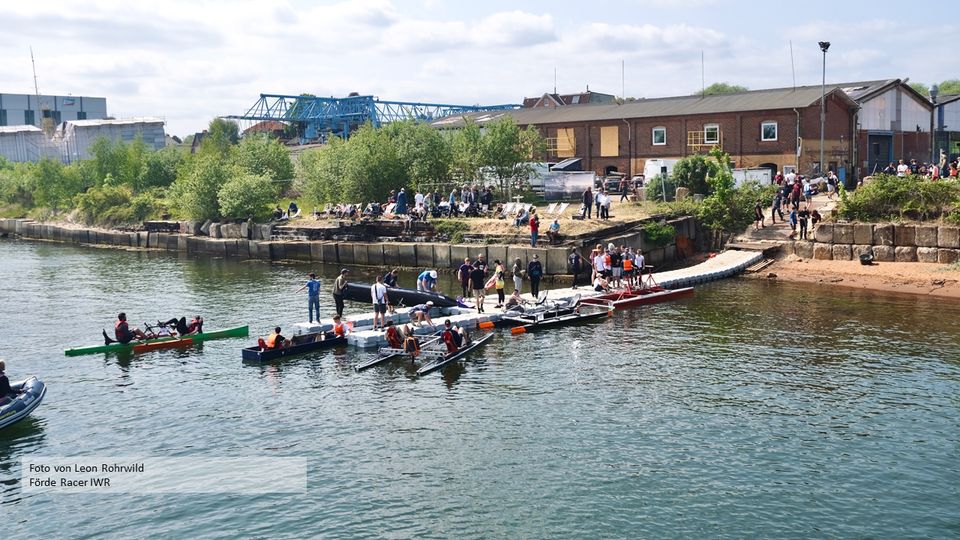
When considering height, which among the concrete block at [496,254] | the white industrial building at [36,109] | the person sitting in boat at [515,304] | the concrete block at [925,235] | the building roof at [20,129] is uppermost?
the white industrial building at [36,109]

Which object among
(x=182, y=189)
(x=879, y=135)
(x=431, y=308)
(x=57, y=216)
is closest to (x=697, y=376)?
(x=431, y=308)

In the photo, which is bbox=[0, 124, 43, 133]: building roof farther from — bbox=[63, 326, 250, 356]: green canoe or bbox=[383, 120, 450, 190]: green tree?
bbox=[63, 326, 250, 356]: green canoe

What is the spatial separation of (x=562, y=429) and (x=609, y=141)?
51.5 m

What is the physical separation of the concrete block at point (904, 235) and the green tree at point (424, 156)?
31.9 meters

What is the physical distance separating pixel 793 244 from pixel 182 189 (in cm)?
4922

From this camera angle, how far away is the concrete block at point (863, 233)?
1811 inches

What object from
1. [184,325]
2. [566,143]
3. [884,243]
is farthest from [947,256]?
[566,143]

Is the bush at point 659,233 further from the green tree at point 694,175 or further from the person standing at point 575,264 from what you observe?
the person standing at point 575,264

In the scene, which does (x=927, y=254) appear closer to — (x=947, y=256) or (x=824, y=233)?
(x=947, y=256)

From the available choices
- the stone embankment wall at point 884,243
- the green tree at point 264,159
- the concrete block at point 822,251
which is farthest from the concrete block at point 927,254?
the green tree at point 264,159

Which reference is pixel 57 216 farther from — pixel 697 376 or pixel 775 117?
pixel 697 376

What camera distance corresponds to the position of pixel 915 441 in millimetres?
21906

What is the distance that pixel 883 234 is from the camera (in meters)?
45.6

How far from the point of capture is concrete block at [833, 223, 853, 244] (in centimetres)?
4650
